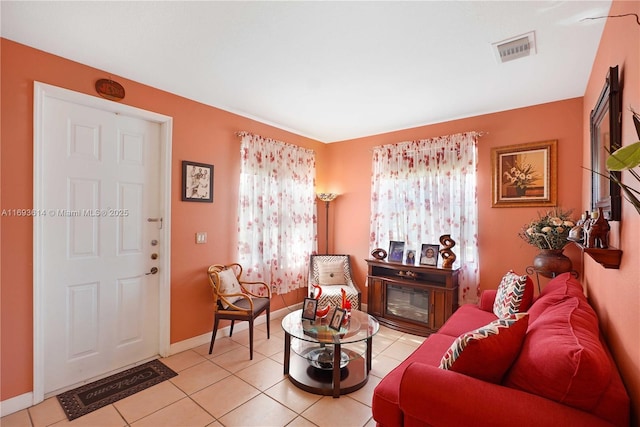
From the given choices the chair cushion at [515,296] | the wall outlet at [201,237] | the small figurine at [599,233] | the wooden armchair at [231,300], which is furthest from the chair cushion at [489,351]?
the wall outlet at [201,237]

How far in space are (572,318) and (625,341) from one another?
7.7 inches

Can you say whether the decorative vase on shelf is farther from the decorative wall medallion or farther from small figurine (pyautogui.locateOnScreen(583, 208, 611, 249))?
the decorative wall medallion

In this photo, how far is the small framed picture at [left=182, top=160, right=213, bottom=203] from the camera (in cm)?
309

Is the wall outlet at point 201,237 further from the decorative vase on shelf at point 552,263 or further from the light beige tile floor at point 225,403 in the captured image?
the decorative vase on shelf at point 552,263

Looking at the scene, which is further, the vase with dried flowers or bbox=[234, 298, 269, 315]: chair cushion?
bbox=[234, 298, 269, 315]: chair cushion

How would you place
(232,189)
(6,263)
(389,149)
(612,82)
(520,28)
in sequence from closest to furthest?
(612,82), (520,28), (6,263), (232,189), (389,149)

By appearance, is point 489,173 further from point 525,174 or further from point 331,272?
point 331,272

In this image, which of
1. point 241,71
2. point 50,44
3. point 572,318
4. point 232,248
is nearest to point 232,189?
point 232,248

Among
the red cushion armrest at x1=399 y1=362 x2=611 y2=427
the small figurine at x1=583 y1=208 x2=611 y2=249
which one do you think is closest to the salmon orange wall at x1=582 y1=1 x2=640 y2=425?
the small figurine at x1=583 y1=208 x2=611 y2=249

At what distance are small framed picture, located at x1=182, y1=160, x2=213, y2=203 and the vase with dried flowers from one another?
3.30 metres

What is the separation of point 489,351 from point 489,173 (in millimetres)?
2697

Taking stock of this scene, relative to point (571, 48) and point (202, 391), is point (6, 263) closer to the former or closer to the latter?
point (202, 391)

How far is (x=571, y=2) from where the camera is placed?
66.4 inches

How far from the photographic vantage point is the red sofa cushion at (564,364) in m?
1.07
